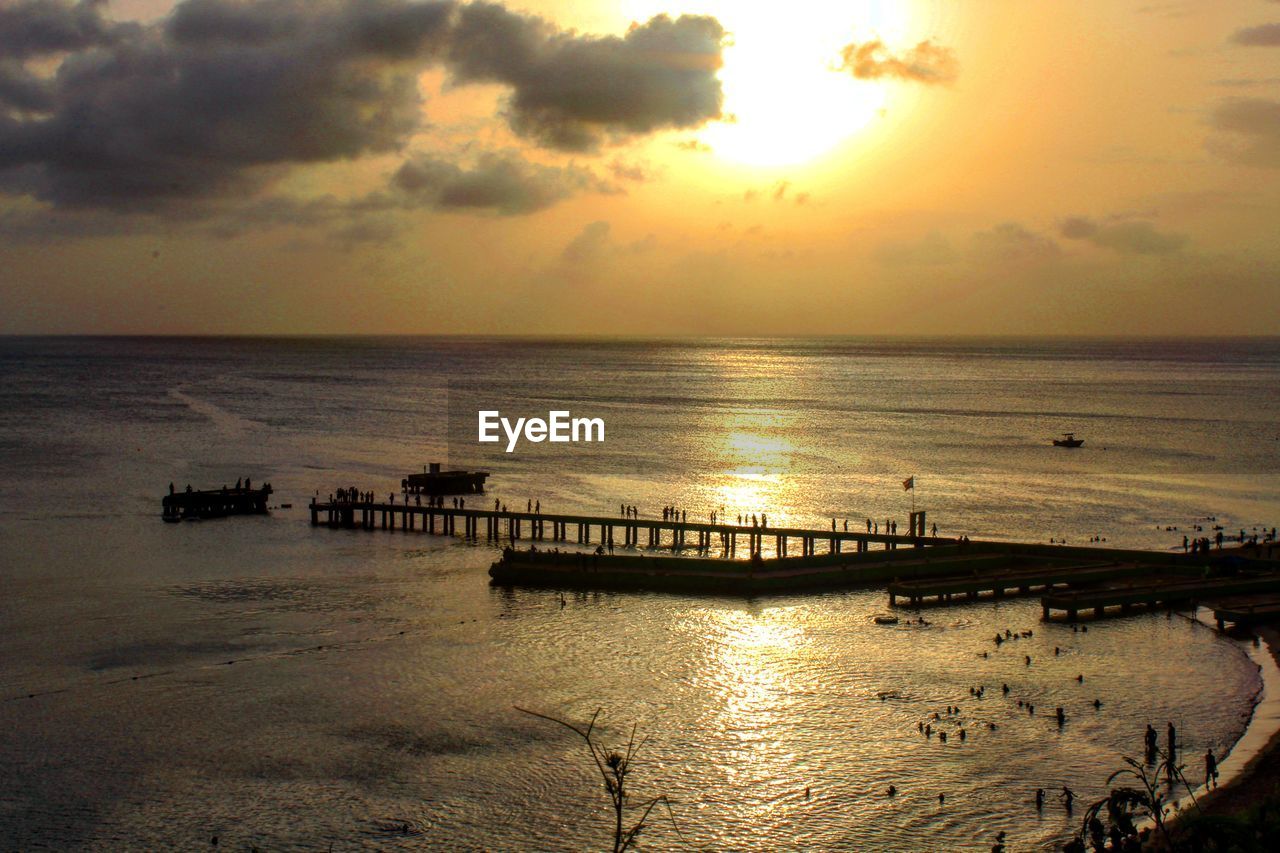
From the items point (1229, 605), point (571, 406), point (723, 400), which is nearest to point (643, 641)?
point (1229, 605)

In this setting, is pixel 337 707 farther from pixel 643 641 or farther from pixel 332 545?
pixel 332 545

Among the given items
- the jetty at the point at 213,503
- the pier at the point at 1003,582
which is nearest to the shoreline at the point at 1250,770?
the pier at the point at 1003,582

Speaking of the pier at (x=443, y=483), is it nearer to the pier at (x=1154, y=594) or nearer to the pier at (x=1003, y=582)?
the pier at (x=1003, y=582)

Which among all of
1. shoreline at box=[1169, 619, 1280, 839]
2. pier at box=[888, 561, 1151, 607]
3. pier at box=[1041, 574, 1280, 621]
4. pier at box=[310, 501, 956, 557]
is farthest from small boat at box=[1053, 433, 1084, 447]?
shoreline at box=[1169, 619, 1280, 839]

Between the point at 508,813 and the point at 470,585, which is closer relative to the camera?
the point at 508,813

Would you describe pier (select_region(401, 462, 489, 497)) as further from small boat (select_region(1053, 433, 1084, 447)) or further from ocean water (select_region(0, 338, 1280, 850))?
small boat (select_region(1053, 433, 1084, 447))
